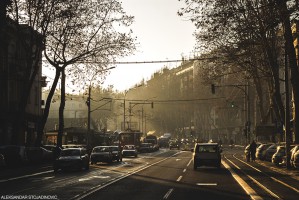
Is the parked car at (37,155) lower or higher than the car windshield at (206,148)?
lower

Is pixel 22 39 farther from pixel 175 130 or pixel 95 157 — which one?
pixel 175 130

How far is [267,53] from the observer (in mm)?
41719

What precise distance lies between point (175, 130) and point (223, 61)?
4021 inches

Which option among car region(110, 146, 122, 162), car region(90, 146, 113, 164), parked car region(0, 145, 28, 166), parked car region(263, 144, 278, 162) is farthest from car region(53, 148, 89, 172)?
parked car region(263, 144, 278, 162)

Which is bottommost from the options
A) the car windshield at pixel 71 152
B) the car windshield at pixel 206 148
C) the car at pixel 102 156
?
the car at pixel 102 156

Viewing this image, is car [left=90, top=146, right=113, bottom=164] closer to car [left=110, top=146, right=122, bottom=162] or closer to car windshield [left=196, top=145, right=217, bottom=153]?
car [left=110, top=146, right=122, bottom=162]

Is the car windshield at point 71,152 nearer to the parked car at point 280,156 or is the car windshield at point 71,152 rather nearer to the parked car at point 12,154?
the parked car at point 12,154

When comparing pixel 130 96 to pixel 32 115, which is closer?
pixel 32 115

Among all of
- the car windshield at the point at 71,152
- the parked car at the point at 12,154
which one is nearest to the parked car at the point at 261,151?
the car windshield at the point at 71,152

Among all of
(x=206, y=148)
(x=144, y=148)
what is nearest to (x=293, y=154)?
(x=206, y=148)

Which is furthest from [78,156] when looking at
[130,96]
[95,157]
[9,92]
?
[130,96]

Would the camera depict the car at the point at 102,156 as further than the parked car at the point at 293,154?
Yes

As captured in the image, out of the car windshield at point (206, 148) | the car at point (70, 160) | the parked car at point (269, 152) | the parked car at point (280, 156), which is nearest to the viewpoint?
the car at point (70, 160)

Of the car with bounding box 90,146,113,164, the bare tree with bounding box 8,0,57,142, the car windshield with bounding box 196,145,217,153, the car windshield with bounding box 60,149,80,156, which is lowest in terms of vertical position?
the car with bounding box 90,146,113,164
